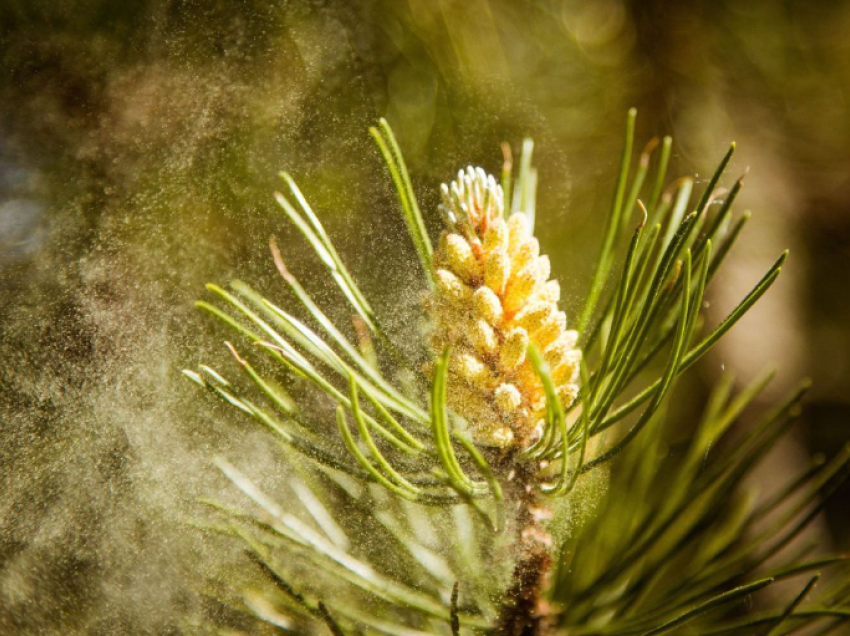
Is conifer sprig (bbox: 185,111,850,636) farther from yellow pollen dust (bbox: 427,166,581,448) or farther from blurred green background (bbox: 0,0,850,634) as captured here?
blurred green background (bbox: 0,0,850,634)

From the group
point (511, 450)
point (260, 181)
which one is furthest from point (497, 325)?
point (260, 181)

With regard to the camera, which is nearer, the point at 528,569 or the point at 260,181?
the point at 528,569

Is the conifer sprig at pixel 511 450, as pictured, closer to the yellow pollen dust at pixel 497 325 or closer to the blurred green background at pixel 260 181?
the yellow pollen dust at pixel 497 325

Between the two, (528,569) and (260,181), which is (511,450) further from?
(260,181)

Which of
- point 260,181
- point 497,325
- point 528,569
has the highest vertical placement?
point 260,181

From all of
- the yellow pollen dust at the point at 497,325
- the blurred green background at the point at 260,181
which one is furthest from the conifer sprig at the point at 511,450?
the blurred green background at the point at 260,181

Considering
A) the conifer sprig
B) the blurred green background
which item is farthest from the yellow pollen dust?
the blurred green background
